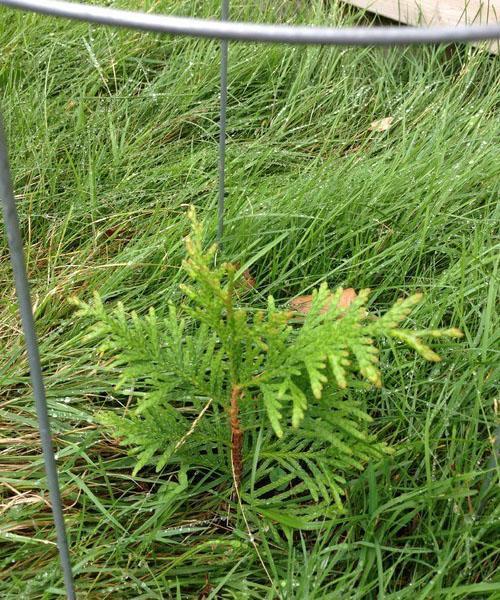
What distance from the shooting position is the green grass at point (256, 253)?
3.35 ft

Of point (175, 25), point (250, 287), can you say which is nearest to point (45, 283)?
point (250, 287)

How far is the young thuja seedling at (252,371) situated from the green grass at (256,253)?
0.22ft

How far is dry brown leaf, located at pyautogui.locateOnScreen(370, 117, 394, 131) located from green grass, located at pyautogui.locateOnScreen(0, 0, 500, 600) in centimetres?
2

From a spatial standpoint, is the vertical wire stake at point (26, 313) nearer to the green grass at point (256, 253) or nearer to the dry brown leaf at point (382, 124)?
the green grass at point (256, 253)

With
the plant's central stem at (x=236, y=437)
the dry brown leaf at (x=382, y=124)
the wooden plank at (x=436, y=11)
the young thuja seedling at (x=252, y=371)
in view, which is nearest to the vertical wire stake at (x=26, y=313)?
the young thuja seedling at (x=252, y=371)

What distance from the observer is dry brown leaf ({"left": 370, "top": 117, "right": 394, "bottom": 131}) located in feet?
6.20

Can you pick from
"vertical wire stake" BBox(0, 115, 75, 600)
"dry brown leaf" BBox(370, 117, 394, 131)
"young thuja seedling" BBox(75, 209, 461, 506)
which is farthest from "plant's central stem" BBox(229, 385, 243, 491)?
"dry brown leaf" BBox(370, 117, 394, 131)

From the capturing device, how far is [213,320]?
3.07 ft

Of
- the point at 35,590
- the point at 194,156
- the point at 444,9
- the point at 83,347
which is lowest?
the point at 35,590

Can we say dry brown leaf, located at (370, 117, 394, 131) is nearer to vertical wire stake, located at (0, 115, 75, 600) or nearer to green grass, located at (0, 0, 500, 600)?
green grass, located at (0, 0, 500, 600)

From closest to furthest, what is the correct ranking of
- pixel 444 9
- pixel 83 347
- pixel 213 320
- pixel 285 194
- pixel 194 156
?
pixel 213 320 → pixel 83 347 → pixel 285 194 → pixel 194 156 → pixel 444 9

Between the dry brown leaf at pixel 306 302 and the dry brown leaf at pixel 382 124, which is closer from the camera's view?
the dry brown leaf at pixel 306 302

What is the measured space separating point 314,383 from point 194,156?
1.08 metres

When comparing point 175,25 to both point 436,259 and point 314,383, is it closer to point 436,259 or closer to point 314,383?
point 314,383
